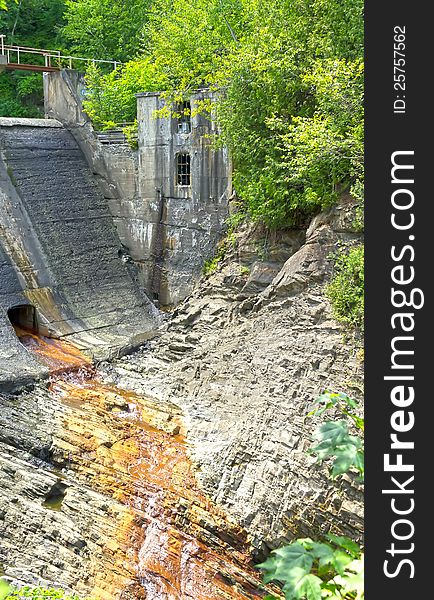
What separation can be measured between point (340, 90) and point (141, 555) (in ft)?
29.7

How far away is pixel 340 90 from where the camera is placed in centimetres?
1384

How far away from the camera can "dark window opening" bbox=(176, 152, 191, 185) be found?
20.2 meters

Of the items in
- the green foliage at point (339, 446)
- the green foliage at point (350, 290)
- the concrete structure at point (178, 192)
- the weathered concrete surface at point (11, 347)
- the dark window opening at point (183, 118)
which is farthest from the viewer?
the dark window opening at point (183, 118)

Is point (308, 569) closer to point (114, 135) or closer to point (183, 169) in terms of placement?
point (183, 169)

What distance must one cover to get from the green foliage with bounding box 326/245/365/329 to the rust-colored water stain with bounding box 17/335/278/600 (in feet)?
12.8

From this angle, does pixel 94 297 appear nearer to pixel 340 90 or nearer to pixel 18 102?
pixel 340 90

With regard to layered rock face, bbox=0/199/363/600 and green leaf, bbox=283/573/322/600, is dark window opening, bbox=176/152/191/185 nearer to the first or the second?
layered rock face, bbox=0/199/363/600

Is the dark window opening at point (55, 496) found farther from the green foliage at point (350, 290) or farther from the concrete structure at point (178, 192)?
the concrete structure at point (178, 192)

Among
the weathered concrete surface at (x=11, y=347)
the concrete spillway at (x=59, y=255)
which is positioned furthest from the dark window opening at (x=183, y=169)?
the weathered concrete surface at (x=11, y=347)

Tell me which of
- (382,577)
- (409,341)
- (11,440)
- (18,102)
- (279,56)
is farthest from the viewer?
(18,102)

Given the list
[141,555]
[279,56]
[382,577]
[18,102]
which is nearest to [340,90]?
[279,56]

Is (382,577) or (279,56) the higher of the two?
(279,56)

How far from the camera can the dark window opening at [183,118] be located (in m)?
20.1

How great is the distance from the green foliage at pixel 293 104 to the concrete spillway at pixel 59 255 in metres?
4.72
